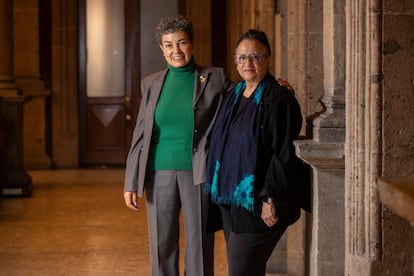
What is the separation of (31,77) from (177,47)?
9707 mm

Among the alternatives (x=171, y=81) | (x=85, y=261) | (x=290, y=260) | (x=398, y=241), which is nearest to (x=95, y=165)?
(x=85, y=261)

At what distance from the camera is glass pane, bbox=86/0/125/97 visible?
1457 cm

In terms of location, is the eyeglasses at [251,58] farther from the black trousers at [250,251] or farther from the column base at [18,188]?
the column base at [18,188]

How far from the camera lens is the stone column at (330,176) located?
4.48 meters

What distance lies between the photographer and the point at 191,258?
16.6ft

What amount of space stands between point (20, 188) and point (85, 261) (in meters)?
3.84

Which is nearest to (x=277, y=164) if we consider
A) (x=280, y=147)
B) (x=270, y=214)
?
(x=280, y=147)

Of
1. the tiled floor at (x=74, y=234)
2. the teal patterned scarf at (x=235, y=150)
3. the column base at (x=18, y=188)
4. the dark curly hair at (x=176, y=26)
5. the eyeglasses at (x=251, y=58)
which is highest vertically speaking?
the dark curly hair at (x=176, y=26)

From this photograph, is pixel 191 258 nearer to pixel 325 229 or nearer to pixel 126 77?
pixel 325 229

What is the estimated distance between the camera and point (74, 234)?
8.68 metres

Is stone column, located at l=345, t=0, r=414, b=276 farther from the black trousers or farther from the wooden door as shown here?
the wooden door

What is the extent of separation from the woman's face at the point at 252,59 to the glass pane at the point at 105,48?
10328mm

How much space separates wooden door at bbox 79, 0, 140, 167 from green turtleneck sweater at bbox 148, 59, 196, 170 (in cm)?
965

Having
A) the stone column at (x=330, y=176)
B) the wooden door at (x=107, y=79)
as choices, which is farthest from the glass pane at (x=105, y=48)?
the stone column at (x=330, y=176)
